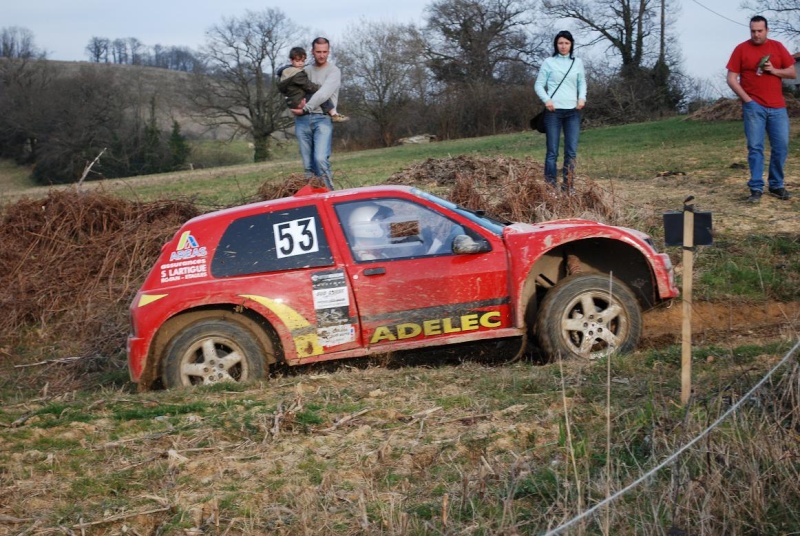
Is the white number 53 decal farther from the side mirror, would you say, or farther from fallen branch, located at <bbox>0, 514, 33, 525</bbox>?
fallen branch, located at <bbox>0, 514, 33, 525</bbox>

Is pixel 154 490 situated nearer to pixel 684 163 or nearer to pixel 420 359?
pixel 420 359

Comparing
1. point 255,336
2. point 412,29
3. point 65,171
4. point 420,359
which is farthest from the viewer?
point 412,29

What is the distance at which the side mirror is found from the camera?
7578mm

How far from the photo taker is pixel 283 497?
500 cm

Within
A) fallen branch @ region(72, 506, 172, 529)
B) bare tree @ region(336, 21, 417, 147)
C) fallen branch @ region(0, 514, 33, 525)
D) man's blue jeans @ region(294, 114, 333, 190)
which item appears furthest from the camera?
bare tree @ region(336, 21, 417, 147)

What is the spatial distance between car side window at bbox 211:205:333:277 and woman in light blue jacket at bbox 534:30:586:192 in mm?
5188

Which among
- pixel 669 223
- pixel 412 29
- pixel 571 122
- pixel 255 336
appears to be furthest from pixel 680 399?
pixel 412 29

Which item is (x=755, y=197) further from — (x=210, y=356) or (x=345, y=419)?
(x=345, y=419)

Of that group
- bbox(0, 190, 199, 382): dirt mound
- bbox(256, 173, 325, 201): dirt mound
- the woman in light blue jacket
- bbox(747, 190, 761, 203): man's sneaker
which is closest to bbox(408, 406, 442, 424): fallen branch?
bbox(0, 190, 199, 382): dirt mound

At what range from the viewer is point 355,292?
25.1 feet

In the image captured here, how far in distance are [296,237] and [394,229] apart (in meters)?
0.83

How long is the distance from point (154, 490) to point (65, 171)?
51.1m

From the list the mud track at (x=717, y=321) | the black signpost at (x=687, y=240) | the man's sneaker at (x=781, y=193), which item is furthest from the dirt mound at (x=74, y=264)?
the man's sneaker at (x=781, y=193)

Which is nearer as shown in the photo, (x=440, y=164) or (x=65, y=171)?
(x=440, y=164)
